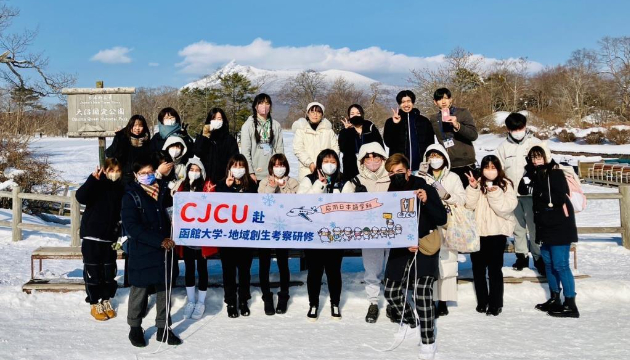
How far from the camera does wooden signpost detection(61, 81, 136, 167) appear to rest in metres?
11.1

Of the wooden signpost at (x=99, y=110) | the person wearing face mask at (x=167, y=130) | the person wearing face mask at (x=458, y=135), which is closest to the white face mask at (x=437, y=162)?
the person wearing face mask at (x=458, y=135)

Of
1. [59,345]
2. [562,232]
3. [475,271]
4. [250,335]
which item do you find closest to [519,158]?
[562,232]

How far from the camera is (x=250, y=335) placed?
521cm

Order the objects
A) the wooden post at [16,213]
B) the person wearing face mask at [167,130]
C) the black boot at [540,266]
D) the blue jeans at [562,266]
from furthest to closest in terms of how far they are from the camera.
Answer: the wooden post at [16,213], the black boot at [540,266], the person wearing face mask at [167,130], the blue jeans at [562,266]

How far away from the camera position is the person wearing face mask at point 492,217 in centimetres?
557

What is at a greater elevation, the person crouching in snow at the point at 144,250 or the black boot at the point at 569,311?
the person crouching in snow at the point at 144,250

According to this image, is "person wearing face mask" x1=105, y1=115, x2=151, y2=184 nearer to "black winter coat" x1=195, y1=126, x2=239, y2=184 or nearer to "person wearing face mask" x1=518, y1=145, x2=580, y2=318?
"black winter coat" x1=195, y1=126, x2=239, y2=184

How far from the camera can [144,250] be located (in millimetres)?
4871

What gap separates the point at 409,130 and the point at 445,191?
1.46 metres

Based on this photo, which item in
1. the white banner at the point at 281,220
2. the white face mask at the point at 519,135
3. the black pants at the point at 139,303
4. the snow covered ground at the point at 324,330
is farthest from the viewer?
the white face mask at the point at 519,135

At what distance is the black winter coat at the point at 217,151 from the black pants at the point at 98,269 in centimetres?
163

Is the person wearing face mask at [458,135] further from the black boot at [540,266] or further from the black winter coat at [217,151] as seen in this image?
the black winter coat at [217,151]

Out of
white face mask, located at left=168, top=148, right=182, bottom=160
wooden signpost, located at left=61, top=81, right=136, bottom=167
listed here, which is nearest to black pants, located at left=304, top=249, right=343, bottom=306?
white face mask, located at left=168, top=148, right=182, bottom=160

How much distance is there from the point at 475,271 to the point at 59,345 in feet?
15.1
